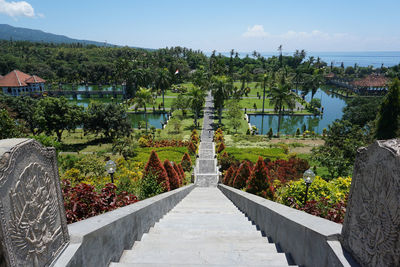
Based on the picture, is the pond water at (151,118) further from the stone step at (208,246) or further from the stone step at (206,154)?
the stone step at (208,246)

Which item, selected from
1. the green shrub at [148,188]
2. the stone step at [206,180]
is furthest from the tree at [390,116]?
the green shrub at [148,188]

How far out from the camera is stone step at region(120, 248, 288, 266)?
360cm

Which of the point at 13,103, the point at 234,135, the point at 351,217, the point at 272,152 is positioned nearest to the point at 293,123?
the point at 234,135

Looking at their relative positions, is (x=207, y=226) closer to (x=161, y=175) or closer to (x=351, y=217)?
(x=351, y=217)

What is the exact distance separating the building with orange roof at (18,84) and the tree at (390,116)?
2380 inches

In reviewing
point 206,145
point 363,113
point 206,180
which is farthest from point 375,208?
point 363,113

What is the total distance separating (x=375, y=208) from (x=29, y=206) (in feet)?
9.47

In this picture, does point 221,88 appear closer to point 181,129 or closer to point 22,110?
point 181,129

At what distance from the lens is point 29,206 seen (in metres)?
2.21

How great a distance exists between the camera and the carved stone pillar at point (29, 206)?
193cm

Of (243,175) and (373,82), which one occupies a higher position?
(373,82)

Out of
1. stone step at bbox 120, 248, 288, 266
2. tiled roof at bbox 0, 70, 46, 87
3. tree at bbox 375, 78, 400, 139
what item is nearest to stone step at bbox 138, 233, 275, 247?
stone step at bbox 120, 248, 288, 266

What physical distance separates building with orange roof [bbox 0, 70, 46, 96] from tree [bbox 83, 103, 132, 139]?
34.6m

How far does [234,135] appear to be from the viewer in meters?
32.1
